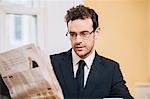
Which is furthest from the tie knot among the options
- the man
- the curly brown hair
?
the curly brown hair

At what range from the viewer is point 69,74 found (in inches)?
38.6

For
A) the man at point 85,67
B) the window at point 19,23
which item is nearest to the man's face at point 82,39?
the man at point 85,67

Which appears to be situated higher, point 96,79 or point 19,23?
point 19,23

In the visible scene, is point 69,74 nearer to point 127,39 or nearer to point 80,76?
point 80,76

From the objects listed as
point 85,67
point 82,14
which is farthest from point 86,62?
point 82,14

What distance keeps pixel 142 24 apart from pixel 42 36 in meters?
0.37

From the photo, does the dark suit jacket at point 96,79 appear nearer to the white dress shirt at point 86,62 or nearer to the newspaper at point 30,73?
the white dress shirt at point 86,62

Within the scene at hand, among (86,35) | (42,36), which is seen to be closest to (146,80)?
(86,35)

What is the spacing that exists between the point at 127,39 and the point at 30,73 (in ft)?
1.29

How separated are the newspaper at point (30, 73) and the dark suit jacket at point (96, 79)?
0.14m

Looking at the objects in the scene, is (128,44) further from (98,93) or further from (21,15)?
(21,15)

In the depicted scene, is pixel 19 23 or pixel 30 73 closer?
pixel 30 73

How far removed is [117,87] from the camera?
96 centimetres

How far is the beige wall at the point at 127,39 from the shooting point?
1010mm
